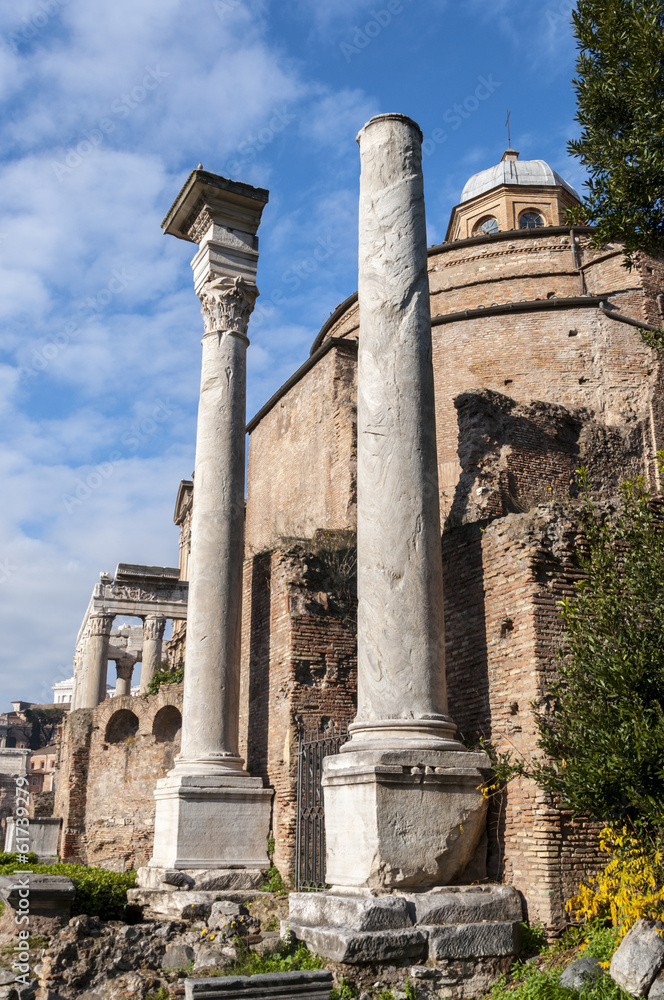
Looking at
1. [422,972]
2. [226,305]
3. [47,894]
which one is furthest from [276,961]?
[226,305]

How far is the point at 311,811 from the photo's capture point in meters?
8.49

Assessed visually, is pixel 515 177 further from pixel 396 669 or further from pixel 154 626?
pixel 396 669

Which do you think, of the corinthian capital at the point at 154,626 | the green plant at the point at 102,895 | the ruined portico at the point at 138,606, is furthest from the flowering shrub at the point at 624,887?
the corinthian capital at the point at 154,626

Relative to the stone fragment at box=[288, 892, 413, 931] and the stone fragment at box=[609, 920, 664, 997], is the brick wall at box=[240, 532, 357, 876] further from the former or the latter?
the stone fragment at box=[609, 920, 664, 997]

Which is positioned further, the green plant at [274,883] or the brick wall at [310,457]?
the brick wall at [310,457]

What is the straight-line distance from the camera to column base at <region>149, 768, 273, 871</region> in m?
9.11

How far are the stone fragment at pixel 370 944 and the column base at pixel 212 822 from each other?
3.67 metres

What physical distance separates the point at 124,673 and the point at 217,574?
27.5 m

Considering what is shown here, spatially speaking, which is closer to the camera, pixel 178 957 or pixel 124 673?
pixel 178 957

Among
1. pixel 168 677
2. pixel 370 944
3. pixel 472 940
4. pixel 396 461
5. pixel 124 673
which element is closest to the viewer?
pixel 370 944

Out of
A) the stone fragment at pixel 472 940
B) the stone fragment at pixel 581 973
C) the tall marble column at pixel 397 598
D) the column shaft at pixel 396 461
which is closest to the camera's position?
the stone fragment at pixel 581 973

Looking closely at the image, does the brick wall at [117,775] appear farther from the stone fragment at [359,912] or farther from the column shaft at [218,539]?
the stone fragment at [359,912]

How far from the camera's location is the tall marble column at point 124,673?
35719mm

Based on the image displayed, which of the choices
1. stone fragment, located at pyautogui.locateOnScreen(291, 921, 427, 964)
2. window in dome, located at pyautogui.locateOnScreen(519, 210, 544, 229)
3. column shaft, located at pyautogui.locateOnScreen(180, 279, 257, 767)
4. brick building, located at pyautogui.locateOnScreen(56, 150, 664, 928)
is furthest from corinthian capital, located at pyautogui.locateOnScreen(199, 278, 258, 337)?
window in dome, located at pyautogui.locateOnScreen(519, 210, 544, 229)
